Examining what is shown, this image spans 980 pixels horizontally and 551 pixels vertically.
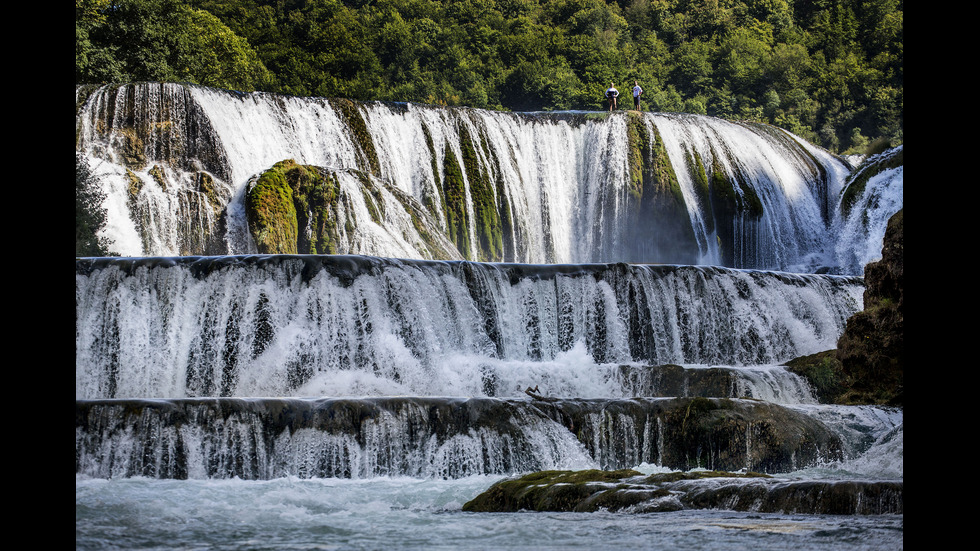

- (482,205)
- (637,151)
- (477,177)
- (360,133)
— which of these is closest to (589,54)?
(637,151)

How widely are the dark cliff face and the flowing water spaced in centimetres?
72

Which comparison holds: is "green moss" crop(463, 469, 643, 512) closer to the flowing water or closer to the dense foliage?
the flowing water

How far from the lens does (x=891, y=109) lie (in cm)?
4169

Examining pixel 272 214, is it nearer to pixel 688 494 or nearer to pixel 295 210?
pixel 295 210

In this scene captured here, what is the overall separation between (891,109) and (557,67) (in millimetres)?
14660

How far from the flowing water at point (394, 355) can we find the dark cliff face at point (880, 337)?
719mm

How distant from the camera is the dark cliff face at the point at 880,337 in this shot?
10.8 meters

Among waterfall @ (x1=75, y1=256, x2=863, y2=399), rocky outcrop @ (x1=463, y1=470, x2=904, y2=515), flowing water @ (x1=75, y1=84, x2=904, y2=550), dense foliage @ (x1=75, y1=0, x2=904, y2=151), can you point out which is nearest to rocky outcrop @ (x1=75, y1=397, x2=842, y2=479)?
flowing water @ (x1=75, y1=84, x2=904, y2=550)

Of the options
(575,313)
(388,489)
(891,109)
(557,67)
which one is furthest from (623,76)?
(388,489)

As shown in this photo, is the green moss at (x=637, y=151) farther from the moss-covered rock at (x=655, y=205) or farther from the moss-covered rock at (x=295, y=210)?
the moss-covered rock at (x=295, y=210)

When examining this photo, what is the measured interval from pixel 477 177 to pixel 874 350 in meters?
12.7

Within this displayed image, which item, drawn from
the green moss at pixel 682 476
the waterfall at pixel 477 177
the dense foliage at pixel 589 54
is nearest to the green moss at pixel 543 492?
the green moss at pixel 682 476
